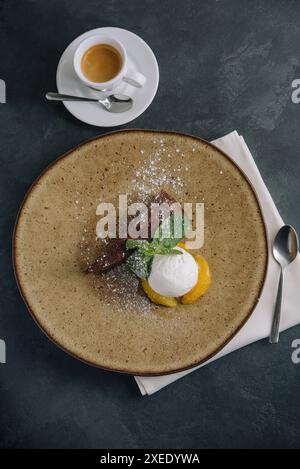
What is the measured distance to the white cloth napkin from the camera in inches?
56.2

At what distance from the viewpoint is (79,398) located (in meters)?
1.49

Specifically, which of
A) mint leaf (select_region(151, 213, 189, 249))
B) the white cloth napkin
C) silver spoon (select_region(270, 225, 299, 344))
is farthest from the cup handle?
silver spoon (select_region(270, 225, 299, 344))

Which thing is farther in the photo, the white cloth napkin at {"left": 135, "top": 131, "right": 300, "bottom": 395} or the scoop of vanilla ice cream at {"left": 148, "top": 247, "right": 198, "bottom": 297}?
the white cloth napkin at {"left": 135, "top": 131, "right": 300, "bottom": 395}

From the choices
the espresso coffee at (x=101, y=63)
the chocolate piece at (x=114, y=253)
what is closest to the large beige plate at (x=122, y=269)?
the chocolate piece at (x=114, y=253)

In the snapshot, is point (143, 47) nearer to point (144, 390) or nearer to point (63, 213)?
point (63, 213)

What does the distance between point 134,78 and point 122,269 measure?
51cm

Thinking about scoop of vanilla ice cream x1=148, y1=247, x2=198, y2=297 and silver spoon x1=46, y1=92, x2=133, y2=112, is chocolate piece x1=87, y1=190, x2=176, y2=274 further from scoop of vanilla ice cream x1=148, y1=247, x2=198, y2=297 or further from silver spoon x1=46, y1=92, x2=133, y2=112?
silver spoon x1=46, y1=92, x2=133, y2=112

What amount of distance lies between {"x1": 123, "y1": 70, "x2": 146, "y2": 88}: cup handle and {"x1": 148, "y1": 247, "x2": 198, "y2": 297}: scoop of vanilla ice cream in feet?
1.52

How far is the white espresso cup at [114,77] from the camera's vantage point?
1.36m

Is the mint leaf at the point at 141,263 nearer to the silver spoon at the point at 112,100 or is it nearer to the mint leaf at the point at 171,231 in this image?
the mint leaf at the point at 171,231

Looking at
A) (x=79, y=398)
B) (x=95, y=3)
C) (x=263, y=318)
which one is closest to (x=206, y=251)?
(x=263, y=318)

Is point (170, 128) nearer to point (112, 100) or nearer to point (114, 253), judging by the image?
point (112, 100)

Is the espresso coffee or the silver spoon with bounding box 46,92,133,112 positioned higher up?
the espresso coffee

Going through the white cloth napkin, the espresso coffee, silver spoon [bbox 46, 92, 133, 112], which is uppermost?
the espresso coffee
